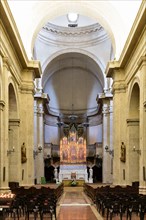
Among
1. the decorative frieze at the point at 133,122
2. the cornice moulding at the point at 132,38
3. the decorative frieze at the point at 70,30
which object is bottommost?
the decorative frieze at the point at 133,122

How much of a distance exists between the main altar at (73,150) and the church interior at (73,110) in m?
0.10

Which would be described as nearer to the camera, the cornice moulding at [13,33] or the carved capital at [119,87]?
the cornice moulding at [13,33]

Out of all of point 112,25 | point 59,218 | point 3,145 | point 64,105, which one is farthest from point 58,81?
point 59,218

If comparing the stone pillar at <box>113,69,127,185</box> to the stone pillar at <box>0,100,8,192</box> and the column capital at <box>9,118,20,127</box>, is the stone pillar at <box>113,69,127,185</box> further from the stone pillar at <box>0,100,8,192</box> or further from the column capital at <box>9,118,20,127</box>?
the stone pillar at <box>0,100,8,192</box>

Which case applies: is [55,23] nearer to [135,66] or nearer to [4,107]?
[135,66]

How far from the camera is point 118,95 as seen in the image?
24781mm

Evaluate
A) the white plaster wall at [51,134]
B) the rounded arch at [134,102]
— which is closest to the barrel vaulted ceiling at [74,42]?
the white plaster wall at [51,134]

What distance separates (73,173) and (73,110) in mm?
7988

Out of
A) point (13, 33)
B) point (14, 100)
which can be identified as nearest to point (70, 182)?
point (14, 100)

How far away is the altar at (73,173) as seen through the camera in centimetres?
3784

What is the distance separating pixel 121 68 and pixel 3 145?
9646 mm

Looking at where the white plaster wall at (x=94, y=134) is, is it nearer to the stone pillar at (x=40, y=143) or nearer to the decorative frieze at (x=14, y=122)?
the stone pillar at (x=40, y=143)

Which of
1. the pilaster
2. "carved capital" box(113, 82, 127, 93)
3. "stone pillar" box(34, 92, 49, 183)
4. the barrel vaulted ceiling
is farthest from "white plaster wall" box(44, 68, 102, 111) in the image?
"carved capital" box(113, 82, 127, 93)

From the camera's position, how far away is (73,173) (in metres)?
38.2
